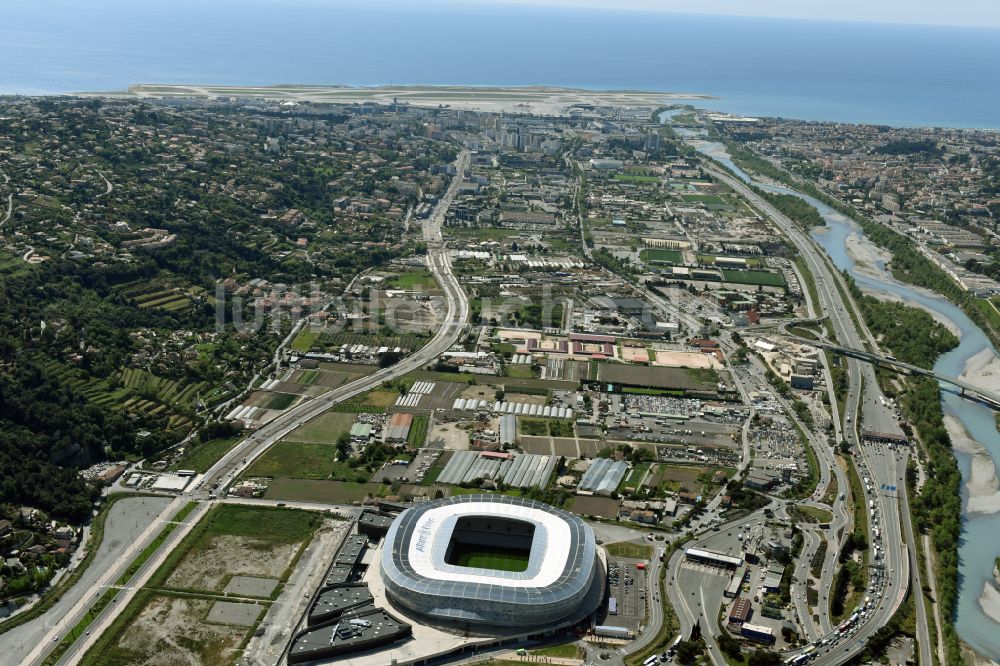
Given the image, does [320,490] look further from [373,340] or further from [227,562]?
[373,340]

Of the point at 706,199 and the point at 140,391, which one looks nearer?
the point at 140,391

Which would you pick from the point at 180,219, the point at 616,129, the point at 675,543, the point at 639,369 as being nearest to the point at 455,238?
the point at 180,219

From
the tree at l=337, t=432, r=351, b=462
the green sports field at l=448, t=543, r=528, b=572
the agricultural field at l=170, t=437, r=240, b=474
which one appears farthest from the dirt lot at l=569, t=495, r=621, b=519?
the agricultural field at l=170, t=437, r=240, b=474

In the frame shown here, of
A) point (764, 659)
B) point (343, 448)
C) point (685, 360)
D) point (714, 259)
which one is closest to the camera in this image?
point (764, 659)

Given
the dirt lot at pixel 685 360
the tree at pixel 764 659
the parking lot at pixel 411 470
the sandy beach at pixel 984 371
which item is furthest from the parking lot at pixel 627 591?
the sandy beach at pixel 984 371

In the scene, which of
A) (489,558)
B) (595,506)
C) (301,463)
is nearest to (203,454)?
(301,463)

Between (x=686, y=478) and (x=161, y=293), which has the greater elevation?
(x=161, y=293)

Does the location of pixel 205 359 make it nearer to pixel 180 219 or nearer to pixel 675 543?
pixel 180 219

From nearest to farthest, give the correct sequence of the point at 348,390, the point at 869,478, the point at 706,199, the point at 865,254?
1. the point at 869,478
2. the point at 348,390
3. the point at 865,254
4. the point at 706,199
